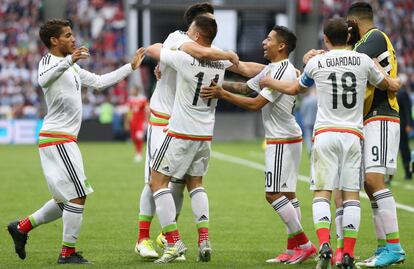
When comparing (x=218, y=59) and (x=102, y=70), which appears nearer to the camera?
(x=218, y=59)

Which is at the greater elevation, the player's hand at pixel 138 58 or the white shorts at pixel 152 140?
the player's hand at pixel 138 58

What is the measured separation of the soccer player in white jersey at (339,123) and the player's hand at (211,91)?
38.1 inches

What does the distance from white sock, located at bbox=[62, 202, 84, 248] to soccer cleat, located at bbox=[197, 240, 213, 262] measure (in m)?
1.24

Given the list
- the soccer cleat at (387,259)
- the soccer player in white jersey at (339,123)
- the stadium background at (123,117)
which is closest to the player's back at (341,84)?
the soccer player in white jersey at (339,123)

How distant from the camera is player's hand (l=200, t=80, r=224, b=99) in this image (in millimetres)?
9742

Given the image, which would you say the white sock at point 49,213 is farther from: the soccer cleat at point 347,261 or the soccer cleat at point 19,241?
the soccer cleat at point 347,261

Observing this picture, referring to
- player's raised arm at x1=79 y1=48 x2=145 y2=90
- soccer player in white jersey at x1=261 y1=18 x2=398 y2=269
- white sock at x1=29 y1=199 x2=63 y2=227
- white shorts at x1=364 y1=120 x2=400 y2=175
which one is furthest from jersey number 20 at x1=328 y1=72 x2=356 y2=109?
white sock at x1=29 y1=199 x2=63 y2=227

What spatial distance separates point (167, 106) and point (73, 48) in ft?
4.21

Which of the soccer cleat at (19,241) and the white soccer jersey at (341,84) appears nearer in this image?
the white soccer jersey at (341,84)

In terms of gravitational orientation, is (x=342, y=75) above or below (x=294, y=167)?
above

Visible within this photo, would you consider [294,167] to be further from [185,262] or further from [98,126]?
[98,126]

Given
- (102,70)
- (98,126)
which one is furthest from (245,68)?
(102,70)

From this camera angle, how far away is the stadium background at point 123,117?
13017 mm

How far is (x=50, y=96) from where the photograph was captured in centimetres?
988
